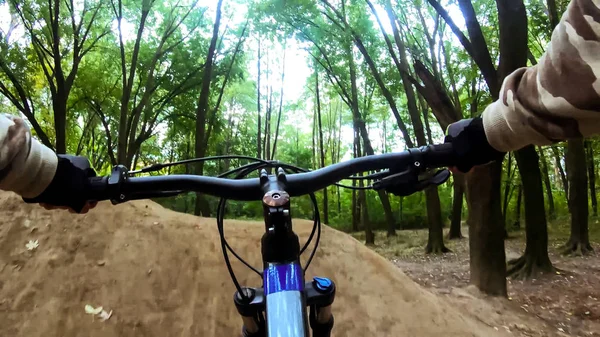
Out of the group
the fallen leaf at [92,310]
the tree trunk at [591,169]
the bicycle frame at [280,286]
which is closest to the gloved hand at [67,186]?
the bicycle frame at [280,286]

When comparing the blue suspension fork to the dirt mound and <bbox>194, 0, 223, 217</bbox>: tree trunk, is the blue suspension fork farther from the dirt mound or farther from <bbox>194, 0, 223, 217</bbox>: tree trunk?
<bbox>194, 0, 223, 217</bbox>: tree trunk

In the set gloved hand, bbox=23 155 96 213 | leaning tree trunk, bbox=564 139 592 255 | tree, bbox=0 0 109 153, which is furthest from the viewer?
A: tree, bbox=0 0 109 153

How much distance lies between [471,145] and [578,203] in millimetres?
10126

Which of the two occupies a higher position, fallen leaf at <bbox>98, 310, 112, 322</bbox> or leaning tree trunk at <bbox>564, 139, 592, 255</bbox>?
leaning tree trunk at <bbox>564, 139, 592, 255</bbox>

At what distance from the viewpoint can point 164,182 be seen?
132cm

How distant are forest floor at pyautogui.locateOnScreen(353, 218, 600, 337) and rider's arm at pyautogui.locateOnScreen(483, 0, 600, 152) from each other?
13.0 feet

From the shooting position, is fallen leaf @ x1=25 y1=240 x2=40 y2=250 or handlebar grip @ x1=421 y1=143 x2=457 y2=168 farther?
fallen leaf @ x1=25 y1=240 x2=40 y2=250

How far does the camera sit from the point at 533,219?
7500 mm

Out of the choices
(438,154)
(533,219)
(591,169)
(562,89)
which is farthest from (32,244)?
(591,169)

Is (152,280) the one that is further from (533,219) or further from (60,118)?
(60,118)

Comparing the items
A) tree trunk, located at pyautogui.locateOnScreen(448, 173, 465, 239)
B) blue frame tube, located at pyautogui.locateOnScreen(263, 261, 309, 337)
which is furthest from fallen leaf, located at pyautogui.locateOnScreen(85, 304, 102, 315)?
tree trunk, located at pyautogui.locateOnScreen(448, 173, 465, 239)

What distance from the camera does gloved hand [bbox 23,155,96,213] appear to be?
1.30m

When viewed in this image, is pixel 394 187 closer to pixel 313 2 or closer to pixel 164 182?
pixel 164 182

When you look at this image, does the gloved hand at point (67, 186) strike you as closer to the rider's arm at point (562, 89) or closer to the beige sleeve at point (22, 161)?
the beige sleeve at point (22, 161)
